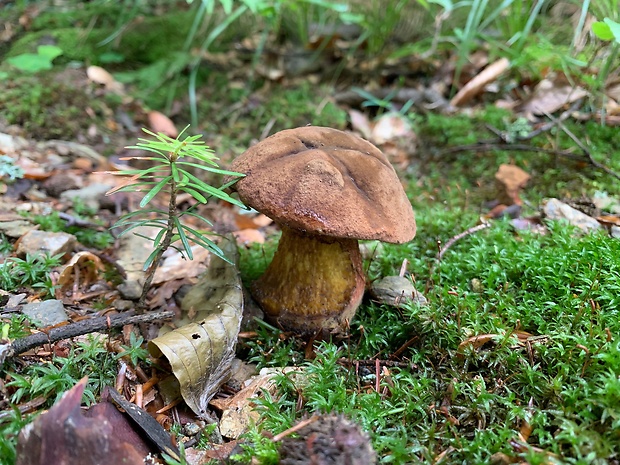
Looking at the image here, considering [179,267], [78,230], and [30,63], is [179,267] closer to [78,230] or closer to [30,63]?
[78,230]

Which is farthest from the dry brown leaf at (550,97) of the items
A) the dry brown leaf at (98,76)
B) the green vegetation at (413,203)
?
the dry brown leaf at (98,76)

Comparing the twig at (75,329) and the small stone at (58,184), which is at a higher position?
the twig at (75,329)

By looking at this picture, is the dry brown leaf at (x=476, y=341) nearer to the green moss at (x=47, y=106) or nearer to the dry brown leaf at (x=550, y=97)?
the dry brown leaf at (x=550, y=97)

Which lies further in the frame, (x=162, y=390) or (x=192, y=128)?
(x=192, y=128)

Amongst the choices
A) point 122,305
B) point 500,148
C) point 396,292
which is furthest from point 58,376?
point 500,148

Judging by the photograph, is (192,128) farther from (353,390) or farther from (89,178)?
(353,390)

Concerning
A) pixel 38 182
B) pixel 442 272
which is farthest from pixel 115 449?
pixel 38 182

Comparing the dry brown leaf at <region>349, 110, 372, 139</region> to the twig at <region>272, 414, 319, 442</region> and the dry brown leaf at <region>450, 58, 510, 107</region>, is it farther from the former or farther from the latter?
the twig at <region>272, 414, 319, 442</region>
